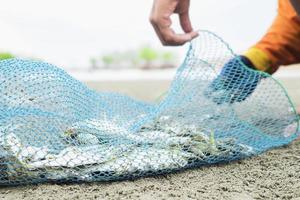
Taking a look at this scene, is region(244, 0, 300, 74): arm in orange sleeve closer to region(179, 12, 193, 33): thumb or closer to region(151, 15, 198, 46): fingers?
region(179, 12, 193, 33): thumb

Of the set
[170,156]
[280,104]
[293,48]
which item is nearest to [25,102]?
[170,156]

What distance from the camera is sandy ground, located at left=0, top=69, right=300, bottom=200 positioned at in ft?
5.17

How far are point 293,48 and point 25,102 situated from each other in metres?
1.85

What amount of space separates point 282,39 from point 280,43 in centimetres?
3

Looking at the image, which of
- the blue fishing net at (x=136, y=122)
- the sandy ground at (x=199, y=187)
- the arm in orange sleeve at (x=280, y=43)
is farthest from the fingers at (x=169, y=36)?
the arm in orange sleeve at (x=280, y=43)

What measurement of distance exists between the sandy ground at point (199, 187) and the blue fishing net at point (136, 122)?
0.04 meters

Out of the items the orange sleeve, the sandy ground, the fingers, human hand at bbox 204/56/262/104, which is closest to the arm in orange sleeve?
the orange sleeve

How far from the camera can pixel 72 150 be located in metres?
1.73

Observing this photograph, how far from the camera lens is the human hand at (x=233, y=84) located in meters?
2.32

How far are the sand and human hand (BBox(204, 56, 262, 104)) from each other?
0.52m

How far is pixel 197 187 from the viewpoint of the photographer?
65.2 inches

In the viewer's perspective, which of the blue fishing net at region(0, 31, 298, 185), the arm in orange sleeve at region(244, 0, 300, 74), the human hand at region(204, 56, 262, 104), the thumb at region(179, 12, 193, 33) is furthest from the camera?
the arm in orange sleeve at region(244, 0, 300, 74)

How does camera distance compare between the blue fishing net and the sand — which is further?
the blue fishing net

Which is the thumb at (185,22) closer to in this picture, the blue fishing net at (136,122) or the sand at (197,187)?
the blue fishing net at (136,122)
